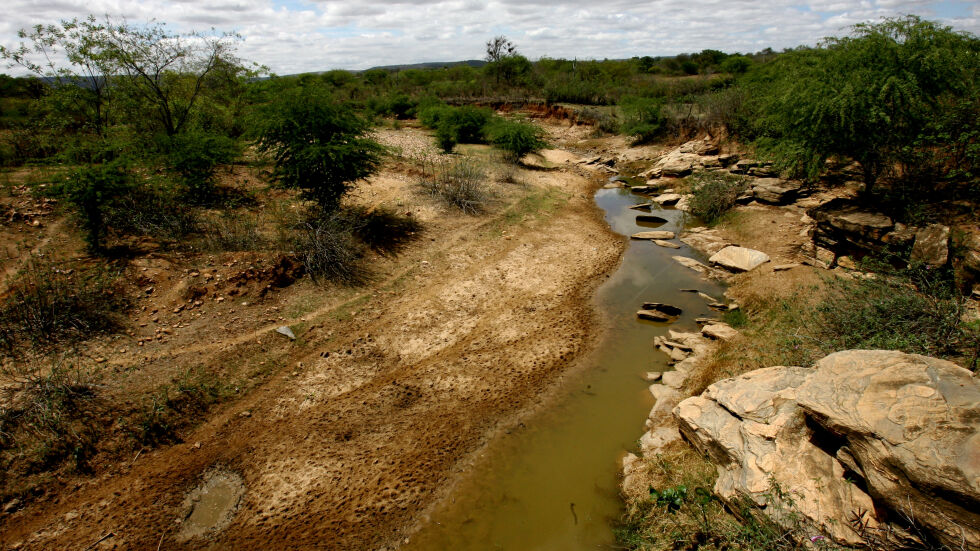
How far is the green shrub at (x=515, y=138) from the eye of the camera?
22044 mm

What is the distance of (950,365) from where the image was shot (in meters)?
4.57

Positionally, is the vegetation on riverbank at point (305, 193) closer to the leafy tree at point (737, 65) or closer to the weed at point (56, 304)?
the weed at point (56, 304)

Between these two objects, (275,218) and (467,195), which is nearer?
(275,218)

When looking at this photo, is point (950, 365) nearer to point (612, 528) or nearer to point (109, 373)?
point (612, 528)

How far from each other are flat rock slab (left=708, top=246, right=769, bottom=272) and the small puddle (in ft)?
40.5

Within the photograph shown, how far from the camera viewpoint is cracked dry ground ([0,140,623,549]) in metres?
5.55

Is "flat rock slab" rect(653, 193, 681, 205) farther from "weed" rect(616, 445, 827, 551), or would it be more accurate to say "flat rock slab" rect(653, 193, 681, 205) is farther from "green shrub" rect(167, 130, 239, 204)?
"green shrub" rect(167, 130, 239, 204)

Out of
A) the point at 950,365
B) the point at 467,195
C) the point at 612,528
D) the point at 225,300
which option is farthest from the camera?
the point at 467,195

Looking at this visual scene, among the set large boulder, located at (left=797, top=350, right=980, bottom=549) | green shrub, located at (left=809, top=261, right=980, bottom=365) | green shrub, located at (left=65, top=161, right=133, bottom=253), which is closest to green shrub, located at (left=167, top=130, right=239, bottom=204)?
green shrub, located at (left=65, top=161, right=133, bottom=253)

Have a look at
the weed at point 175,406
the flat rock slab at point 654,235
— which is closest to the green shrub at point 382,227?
the weed at point 175,406

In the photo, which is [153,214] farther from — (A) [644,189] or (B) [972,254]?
(A) [644,189]

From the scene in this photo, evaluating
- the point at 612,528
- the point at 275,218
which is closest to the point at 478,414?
the point at 612,528

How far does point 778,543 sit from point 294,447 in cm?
620

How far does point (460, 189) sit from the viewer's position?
1619 centimetres
